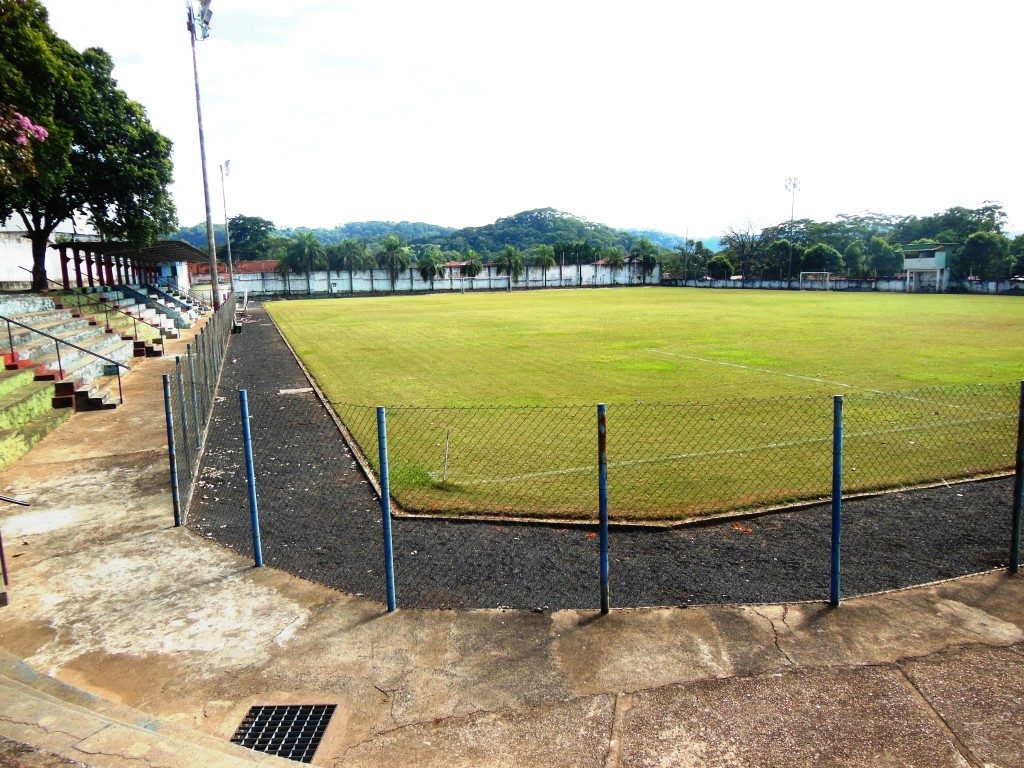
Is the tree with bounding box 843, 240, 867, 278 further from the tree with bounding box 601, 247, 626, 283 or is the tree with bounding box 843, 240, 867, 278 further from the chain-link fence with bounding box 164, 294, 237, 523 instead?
the chain-link fence with bounding box 164, 294, 237, 523

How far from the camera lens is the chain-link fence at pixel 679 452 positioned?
29.1ft

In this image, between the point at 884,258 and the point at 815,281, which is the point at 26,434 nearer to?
the point at 815,281

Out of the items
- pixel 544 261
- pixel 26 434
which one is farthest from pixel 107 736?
pixel 544 261

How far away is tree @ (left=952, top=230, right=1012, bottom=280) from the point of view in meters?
70.7

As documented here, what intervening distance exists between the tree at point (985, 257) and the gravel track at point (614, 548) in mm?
76085

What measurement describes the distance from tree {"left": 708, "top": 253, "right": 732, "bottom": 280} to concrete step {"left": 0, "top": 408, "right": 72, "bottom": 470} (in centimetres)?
9109

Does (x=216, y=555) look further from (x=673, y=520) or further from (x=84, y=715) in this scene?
(x=673, y=520)

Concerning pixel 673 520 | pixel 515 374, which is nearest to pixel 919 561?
pixel 673 520

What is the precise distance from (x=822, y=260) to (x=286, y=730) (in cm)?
9201

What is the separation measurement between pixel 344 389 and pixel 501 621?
12929 millimetres

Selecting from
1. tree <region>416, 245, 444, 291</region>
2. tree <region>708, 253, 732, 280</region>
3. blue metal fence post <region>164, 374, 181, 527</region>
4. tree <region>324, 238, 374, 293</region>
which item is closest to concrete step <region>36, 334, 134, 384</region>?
blue metal fence post <region>164, 374, 181, 527</region>

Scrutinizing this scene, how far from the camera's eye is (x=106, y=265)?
40531 mm

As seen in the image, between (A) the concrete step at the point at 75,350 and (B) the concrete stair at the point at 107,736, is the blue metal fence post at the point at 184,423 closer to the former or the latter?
(B) the concrete stair at the point at 107,736

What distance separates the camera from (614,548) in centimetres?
732
